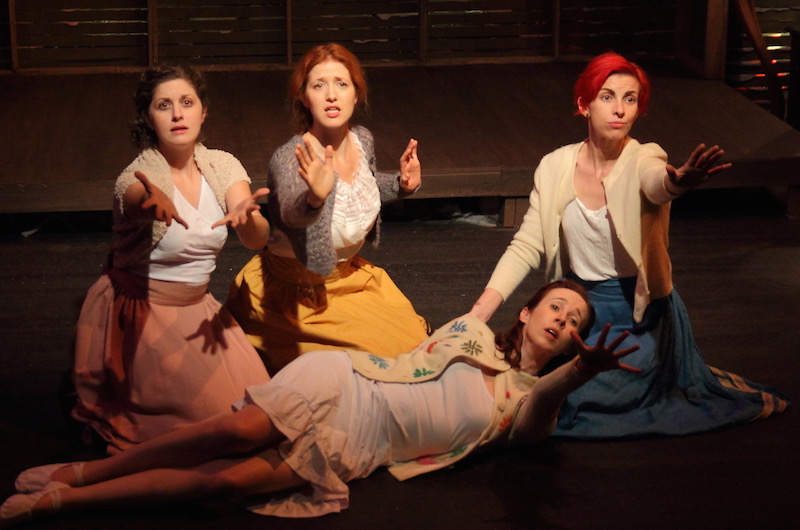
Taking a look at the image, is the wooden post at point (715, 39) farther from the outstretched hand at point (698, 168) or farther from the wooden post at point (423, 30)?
the outstretched hand at point (698, 168)

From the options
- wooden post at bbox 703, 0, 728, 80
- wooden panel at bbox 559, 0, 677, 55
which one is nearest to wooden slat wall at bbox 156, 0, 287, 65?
wooden panel at bbox 559, 0, 677, 55

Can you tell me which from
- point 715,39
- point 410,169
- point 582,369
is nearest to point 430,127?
point 715,39

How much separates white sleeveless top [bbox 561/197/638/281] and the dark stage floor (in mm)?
528

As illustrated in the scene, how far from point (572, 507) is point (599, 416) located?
1.63 ft

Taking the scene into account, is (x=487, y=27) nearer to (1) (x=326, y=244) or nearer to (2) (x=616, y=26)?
(2) (x=616, y=26)

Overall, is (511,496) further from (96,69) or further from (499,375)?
(96,69)

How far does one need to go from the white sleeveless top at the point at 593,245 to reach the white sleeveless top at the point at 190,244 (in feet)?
3.52

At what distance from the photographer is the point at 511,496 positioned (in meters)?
3.23

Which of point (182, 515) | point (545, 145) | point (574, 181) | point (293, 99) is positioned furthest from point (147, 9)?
point (182, 515)

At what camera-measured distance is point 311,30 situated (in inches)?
286

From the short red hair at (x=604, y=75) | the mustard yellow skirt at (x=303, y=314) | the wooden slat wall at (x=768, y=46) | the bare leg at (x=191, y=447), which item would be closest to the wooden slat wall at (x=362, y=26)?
the wooden slat wall at (x=768, y=46)

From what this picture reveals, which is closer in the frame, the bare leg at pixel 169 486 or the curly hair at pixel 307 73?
the bare leg at pixel 169 486

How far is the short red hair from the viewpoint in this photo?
3521 mm

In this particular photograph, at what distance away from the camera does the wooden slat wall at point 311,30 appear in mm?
7047
